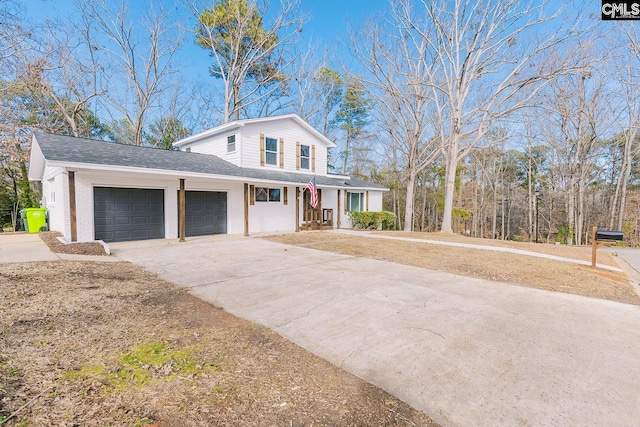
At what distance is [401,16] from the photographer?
14.6 meters

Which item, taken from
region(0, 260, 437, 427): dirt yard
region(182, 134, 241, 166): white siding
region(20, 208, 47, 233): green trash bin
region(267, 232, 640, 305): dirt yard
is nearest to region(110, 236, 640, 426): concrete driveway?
region(0, 260, 437, 427): dirt yard

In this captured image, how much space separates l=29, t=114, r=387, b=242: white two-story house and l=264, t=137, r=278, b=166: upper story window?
0.05 meters

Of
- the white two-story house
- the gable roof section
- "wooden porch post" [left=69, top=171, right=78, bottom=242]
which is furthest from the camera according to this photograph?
the gable roof section

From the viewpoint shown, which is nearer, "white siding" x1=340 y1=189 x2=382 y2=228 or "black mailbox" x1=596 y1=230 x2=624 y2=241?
"black mailbox" x1=596 y1=230 x2=624 y2=241

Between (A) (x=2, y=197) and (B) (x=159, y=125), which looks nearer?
(A) (x=2, y=197)

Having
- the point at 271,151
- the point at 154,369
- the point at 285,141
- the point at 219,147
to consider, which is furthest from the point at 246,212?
the point at 154,369

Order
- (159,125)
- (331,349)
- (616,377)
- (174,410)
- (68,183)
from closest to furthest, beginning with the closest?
1. (174,410)
2. (616,377)
3. (331,349)
4. (68,183)
5. (159,125)

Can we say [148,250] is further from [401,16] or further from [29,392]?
[401,16]

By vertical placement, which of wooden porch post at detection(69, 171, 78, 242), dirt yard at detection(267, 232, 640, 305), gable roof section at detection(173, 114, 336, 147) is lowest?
dirt yard at detection(267, 232, 640, 305)

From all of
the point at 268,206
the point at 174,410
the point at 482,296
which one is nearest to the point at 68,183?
the point at 268,206

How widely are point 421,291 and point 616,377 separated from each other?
2.51 meters

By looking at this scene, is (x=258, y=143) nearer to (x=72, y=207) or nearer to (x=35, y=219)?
(x=72, y=207)

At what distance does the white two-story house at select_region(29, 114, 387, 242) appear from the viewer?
353 inches

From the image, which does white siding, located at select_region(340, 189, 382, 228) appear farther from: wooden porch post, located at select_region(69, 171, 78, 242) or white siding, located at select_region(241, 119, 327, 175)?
wooden porch post, located at select_region(69, 171, 78, 242)
